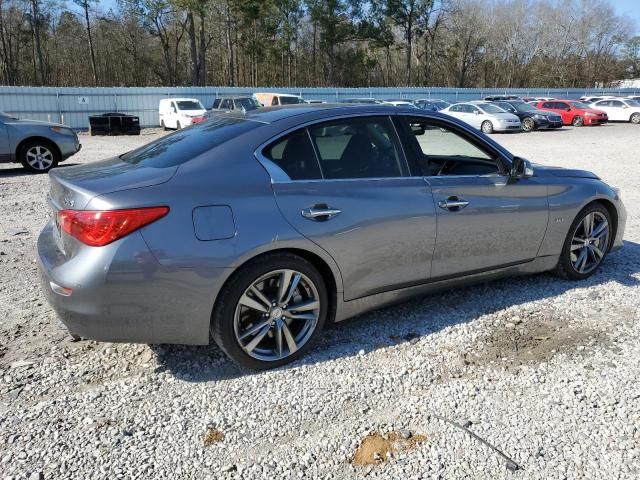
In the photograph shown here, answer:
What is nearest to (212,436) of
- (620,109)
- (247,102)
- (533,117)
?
(247,102)

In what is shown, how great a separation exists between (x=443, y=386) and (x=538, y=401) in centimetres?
52

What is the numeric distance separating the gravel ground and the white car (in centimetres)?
2349

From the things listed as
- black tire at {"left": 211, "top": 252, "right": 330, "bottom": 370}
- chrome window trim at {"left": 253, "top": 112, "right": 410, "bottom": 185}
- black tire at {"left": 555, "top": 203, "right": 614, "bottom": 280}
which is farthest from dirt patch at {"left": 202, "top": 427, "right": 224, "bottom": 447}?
black tire at {"left": 555, "top": 203, "right": 614, "bottom": 280}

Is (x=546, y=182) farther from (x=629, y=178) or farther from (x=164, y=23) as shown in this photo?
(x=164, y=23)

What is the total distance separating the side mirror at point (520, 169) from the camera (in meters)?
4.20

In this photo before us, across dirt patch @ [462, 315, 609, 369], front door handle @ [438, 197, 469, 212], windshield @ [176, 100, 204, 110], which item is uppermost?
windshield @ [176, 100, 204, 110]

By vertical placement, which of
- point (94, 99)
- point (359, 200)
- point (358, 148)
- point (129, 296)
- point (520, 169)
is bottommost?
point (129, 296)

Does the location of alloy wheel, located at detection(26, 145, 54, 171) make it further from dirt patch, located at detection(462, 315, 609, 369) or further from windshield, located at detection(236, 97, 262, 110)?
windshield, located at detection(236, 97, 262, 110)

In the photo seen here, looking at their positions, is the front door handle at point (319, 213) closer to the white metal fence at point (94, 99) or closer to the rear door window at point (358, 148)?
the rear door window at point (358, 148)

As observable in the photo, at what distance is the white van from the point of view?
25922 millimetres

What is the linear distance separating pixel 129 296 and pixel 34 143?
9852mm

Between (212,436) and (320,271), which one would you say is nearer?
(212,436)

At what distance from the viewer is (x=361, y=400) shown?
307 cm

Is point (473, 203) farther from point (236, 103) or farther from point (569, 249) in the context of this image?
point (236, 103)
